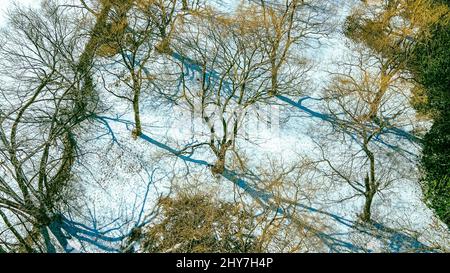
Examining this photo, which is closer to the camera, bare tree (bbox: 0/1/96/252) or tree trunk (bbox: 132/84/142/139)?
bare tree (bbox: 0/1/96/252)

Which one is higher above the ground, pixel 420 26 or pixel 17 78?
pixel 420 26

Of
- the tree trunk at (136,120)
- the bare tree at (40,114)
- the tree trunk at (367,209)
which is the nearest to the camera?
the bare tree at (40,114)

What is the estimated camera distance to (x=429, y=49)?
1447 cm

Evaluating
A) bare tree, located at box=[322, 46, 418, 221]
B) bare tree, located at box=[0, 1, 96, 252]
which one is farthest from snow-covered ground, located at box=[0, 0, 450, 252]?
bare tree, located at box=[0, 1, 96, 252]

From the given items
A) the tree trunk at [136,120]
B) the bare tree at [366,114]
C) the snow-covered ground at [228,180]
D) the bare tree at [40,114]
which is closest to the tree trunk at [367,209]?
the bare tree at [366,114]

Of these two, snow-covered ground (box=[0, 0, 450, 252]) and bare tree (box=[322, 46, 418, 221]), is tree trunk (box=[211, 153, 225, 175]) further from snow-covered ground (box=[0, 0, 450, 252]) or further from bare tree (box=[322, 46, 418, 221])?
bare tree (box=[322, 46, 418, 221])

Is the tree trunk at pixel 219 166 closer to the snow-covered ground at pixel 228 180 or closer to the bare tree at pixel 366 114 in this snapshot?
the snow-covered ground at pixel 228 180

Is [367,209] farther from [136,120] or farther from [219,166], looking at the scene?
[136,120]

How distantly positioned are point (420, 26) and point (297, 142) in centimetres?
556

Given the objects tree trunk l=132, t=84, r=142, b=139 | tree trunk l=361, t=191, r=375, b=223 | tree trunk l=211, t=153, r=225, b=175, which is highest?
tree trunk l=132, t=84, r=142, b=139

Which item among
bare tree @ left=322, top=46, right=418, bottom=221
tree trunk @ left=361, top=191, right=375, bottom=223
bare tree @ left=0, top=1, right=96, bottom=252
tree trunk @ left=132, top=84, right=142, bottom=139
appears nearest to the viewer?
bare tree @ left=0, top=1, right=96, bottom=252
